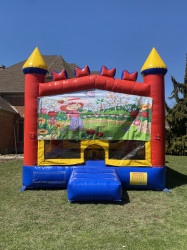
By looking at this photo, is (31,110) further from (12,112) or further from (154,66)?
(12,112)

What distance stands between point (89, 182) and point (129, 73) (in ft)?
10.6

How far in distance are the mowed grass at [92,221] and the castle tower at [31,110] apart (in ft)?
3.27

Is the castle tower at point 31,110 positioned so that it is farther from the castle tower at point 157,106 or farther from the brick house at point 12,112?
the brick house at point 12,112

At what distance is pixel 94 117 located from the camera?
5.30 meters

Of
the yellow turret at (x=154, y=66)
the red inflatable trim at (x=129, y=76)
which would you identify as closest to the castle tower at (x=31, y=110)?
the red inflatable trim at (x=129, y=76)

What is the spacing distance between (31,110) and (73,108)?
115cm

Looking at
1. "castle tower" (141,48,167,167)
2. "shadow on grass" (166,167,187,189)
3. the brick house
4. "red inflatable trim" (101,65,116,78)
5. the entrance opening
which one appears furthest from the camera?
the brick house

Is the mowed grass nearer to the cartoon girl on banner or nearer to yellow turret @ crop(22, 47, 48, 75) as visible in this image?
the cartoon girl on banner

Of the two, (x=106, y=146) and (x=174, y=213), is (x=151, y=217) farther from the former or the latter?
(x=106, y=146)

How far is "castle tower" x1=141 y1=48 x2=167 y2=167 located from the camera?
5160 millimetres

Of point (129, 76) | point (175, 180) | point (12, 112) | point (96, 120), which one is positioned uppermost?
point (129, 76)

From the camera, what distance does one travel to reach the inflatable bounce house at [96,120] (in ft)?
17.0

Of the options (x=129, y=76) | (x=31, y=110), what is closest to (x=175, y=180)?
(x=129, y=76)

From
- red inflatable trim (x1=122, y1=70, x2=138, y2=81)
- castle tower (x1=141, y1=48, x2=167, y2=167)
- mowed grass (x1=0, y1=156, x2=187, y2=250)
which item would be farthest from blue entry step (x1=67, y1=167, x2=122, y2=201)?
red inflatable trim (x1=122, y1=70, x2=138, y2=81)
